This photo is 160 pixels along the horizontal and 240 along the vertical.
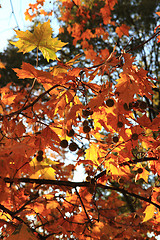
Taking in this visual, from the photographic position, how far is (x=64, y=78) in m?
1.31

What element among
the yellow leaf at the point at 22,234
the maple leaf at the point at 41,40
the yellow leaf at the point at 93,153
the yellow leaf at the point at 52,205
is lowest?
the yellow leaf at the point at 22,234

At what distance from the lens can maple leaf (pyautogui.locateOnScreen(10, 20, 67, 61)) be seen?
144 centimetres

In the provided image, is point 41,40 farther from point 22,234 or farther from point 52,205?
point 52,205

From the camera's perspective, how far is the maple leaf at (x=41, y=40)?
1.44 m

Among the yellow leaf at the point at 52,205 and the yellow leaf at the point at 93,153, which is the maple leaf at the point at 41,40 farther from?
the yellow leaf at the point at 52,205

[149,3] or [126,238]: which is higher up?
[149,3]

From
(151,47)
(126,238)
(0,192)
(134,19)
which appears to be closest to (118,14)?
(134,19)

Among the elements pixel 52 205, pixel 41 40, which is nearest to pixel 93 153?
pixel 52 205

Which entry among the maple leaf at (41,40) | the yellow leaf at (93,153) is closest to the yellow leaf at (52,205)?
the yellow leaf at (93,153)

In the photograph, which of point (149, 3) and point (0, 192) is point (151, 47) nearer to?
point (149, 3)

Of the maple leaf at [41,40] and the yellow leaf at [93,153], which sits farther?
the yellow leaf at [93,153]

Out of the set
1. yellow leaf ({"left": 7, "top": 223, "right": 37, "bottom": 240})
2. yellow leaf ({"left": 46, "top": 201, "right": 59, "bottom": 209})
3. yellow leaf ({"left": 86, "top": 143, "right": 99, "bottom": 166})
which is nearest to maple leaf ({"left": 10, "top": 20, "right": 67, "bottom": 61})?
yellow leaf ({"left": 86, "top": 143, "right": 99, "bottom": 166})

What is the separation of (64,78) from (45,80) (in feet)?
0.44

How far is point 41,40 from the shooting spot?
4.86 feet
